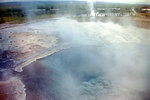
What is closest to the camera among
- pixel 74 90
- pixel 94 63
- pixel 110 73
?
pixel 74 90

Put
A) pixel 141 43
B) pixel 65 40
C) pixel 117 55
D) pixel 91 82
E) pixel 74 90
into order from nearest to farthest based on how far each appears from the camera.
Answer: pixel 74 90 < pixel 91 82 < pixel 117 55 < pixel 141 43 < pixel 65 40

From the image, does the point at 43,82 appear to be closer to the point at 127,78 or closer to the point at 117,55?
the point at 127,78

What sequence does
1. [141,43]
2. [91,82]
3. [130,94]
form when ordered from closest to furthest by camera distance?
[130,94] → [91,82] → [141,43]

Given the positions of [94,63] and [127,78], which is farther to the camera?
[94,63]

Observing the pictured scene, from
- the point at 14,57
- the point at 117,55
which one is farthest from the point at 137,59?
the point at 14,57

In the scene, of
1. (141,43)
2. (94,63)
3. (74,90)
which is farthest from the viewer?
(141,43)

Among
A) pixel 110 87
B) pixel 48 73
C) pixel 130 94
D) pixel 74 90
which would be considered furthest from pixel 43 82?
pixel 130 94

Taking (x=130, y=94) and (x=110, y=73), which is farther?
(x=110, y=73)

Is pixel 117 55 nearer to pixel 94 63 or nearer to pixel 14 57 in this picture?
pixel 94 63

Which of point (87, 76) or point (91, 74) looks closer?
point (87, 76)
